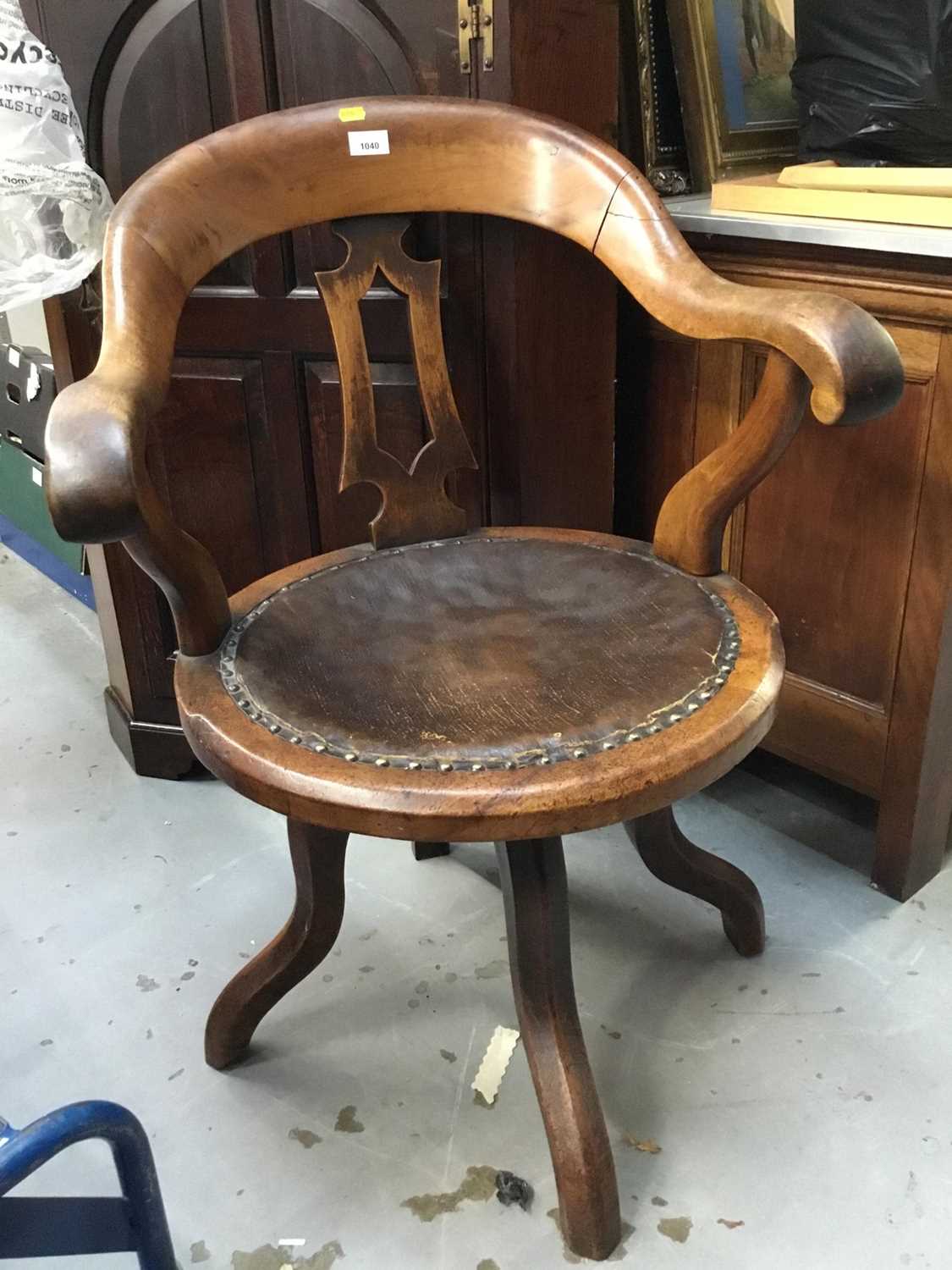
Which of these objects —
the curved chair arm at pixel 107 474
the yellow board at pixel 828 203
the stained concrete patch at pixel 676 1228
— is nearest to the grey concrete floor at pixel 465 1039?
the stained concrete patch at pixel 676 1228

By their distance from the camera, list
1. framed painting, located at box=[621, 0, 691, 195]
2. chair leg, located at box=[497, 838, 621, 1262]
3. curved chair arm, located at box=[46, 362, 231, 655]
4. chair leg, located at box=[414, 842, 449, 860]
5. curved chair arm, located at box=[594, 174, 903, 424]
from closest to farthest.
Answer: curved chair arm, located at box=[46, 362, 231, 655]
curved chair arm, located at box=[594, 174, 903, 424]
chair leg, located at box=[497, 838, 621, 1262]
framed painting, located at box=[621, 0, 691, 195]
chair leg, located at box=[414, 842, 449, 860]

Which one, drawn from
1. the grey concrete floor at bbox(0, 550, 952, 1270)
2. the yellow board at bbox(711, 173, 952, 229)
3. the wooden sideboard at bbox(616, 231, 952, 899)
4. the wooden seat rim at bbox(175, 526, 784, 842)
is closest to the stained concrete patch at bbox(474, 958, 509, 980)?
the grey concrete floor at bbox(0, 550, 952, 1270)

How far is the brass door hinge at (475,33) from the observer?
3.45 ft

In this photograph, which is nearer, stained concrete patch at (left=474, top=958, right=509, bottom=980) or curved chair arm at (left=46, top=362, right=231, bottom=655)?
curved chair arm at (left=46, top=362, right=231, bottom=655)

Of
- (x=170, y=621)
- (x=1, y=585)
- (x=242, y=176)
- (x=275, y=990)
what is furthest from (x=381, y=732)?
(x=1, y=585)

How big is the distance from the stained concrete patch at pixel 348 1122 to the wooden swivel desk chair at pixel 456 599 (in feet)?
0.41

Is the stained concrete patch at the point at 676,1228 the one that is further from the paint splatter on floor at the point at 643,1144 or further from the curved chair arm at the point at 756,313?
the curved chair arm at the point at 756,313

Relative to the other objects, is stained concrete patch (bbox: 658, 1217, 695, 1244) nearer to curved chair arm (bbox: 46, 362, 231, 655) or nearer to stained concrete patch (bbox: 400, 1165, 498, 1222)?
stained concrete patch (bbox: 400, 1165, 498, 1222)

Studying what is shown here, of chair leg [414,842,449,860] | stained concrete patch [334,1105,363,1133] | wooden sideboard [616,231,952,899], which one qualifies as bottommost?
chair leg [414,842,449,860]

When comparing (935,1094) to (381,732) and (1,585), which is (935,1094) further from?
(1,585)

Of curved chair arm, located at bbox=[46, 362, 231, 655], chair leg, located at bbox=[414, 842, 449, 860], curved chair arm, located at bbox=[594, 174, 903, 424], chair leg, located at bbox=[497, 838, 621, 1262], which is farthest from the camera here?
→ chair leg, located at bbox=[414, 842, 449, 860]

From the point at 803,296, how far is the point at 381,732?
0.45 m

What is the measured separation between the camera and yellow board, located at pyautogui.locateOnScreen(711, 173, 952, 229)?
3.43ft

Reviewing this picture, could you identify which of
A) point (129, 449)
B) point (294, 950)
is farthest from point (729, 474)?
point (294, 950)
